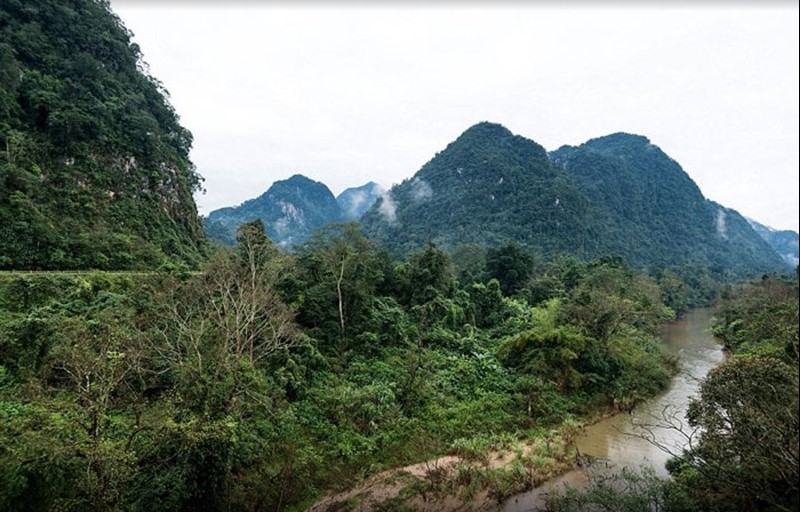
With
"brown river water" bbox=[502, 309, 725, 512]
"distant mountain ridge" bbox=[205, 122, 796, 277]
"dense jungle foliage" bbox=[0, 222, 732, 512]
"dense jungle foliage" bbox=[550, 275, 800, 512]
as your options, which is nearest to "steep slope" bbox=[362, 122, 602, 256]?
"distant mountain ridge" bbox=[205, 122, 796, 277]

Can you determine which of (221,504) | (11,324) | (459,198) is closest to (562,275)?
(221,504)

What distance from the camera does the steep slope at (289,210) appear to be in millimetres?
148875

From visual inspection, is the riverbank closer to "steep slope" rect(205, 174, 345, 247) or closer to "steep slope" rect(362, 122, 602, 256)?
"steep slope" rect(362, 122, 602, 256)

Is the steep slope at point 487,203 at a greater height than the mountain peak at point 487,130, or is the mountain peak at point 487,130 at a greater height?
the mountain peak at point 487,130

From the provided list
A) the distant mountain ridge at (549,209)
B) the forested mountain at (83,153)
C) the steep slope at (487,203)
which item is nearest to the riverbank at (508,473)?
the forested mountain at (83,153)

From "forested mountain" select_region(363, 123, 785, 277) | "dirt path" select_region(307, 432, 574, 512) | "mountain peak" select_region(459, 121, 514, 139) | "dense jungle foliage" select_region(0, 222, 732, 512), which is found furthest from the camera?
"mountain peak" select_region(459, 121, 514, 139)

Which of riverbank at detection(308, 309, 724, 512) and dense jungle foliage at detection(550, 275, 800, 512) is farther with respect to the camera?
riverbank at detection(308, 309, 724, 512)

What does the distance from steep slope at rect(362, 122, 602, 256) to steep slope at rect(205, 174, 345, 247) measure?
4662 cm

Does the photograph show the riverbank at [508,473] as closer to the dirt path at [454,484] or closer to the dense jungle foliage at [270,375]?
the dirt path at [454,484]

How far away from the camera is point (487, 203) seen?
96.8m

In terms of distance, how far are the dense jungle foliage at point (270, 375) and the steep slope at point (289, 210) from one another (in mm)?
123200

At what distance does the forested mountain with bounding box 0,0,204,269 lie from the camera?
23.2 m

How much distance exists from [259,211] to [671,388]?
153 meters

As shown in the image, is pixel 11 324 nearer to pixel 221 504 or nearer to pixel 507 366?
pixel 221 504
